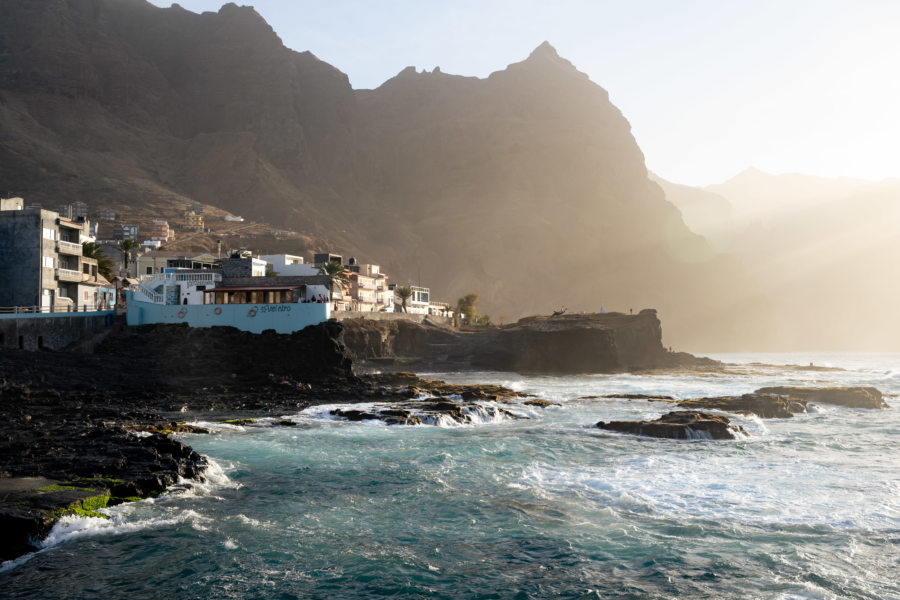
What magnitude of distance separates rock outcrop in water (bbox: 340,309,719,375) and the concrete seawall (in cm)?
3341

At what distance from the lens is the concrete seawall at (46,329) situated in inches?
2201

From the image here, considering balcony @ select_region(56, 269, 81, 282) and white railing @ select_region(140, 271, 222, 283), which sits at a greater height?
white railing @ select_region(140, 271, 222, 283)

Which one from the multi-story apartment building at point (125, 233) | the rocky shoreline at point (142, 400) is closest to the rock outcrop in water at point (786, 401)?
the rocky shoreline at point (142, 400)

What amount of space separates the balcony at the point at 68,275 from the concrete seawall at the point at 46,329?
4.45 meters

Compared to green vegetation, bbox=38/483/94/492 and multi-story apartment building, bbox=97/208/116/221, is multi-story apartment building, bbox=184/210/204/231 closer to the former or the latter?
multi-story apartment building, bbox=97/208/116/221

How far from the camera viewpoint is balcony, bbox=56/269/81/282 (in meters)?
64.6

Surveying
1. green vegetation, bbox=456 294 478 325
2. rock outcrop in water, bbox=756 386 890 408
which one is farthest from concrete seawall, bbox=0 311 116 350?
green vegetation, bbox=456 294 478 325

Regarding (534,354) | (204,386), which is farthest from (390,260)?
(204,386)

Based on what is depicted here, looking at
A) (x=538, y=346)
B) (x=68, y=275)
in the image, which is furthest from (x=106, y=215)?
(x=538, y=346)

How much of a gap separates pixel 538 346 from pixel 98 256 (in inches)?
2407

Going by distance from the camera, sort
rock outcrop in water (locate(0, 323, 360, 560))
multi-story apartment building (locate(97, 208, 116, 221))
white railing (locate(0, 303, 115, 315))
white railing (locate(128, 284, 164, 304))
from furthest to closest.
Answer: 1. multi-story apartment building (locate(97, 208, 116, 221))
2. white railing (locate(128, 284, 164, 304))
3. white railing (locate(0, 303, 115, 315))
4. rock outcrop in water (locate(0, 323, 360, 560))

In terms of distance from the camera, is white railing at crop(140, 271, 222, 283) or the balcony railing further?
white railing at crop(140, 271, 222, 283)

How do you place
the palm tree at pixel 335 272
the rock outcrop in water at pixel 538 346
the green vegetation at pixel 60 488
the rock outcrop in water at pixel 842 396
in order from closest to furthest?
the green vegetation at pixel 60 488, the rock outcrop in water at pixel 842 396, the palm tree at pixel 335 272, the rock outcrop in water at pixel 538 346

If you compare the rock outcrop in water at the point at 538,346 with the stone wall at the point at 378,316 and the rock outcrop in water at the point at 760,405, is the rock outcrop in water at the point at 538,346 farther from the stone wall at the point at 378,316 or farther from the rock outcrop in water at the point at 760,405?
the rock outcrop in water at the point at 760,405
